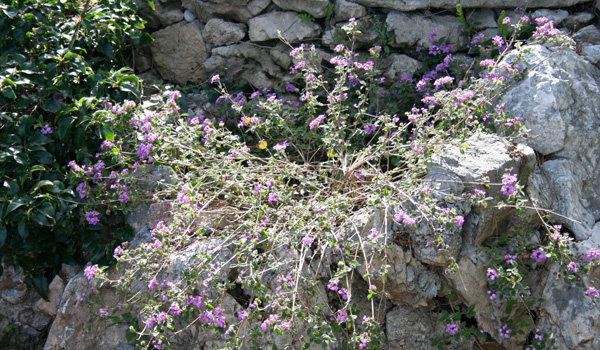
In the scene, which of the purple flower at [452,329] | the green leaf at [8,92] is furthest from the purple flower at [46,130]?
the purple flower at [452,329]

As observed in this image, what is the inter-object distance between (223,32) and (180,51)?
39 cm

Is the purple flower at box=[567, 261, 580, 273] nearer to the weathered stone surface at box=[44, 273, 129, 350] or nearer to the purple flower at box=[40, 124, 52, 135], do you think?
the weathered stone surface at box=[44, 273, 129, 350]

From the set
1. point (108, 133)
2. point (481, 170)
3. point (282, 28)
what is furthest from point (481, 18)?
point (108, 133)

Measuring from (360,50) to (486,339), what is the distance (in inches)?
92.4

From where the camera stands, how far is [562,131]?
336 centimetres

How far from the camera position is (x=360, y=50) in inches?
173

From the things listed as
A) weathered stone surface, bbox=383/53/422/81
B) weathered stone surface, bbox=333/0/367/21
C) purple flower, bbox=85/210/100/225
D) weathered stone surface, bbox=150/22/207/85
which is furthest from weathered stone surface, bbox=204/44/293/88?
purple flower, bbox=85/210/100/225

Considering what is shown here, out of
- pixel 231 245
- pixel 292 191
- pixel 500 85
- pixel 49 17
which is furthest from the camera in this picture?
pixel 49 17

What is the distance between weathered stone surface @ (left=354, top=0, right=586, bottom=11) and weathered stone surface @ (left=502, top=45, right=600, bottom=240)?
0.73 metres

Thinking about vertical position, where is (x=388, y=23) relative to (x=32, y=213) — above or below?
above

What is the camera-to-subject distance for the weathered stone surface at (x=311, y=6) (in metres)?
4.31

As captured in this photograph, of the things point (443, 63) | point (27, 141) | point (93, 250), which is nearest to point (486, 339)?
point (443, 63)

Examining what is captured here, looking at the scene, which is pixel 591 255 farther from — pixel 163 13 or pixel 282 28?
pixel 163 13

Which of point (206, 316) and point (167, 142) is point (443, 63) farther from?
point (206, 316)
